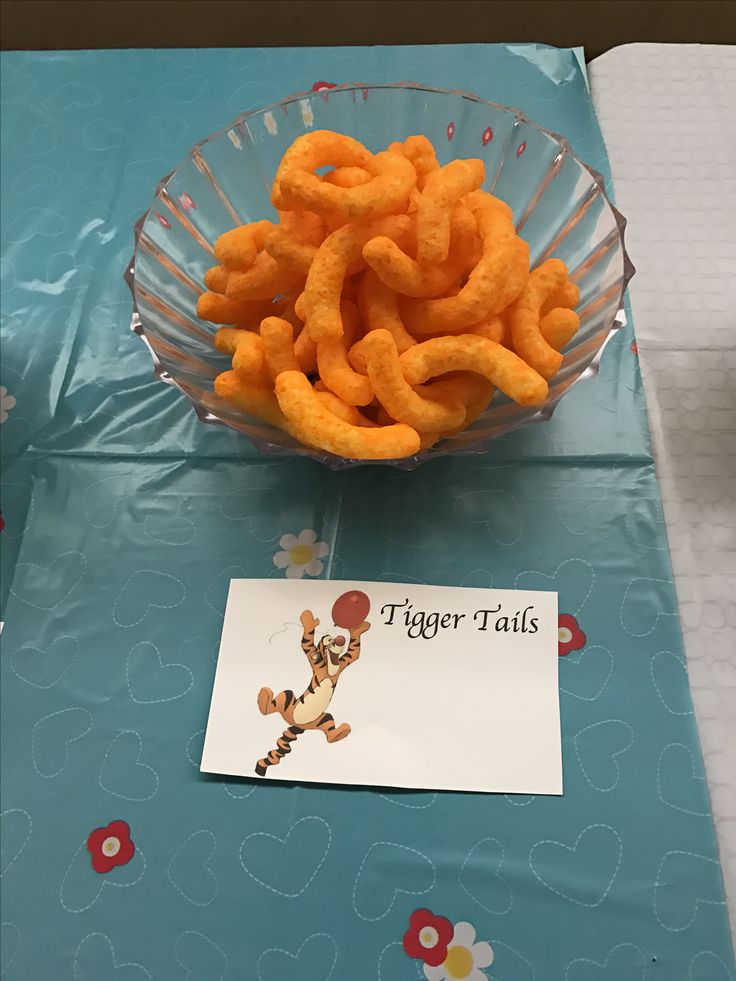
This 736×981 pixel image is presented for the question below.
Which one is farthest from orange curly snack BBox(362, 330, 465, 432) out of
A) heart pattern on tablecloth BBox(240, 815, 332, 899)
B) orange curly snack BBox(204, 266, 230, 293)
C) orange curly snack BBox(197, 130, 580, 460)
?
heart pattern on tablecloth BBox(240, 815, 332, 899)

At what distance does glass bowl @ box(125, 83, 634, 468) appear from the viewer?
0.41 metres

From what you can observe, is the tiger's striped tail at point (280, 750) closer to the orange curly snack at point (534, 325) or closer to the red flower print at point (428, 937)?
the red flower print at point (428, 937)

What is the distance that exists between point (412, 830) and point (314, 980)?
0.08m

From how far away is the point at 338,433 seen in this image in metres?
0.35

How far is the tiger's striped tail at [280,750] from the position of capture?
1.30 feet

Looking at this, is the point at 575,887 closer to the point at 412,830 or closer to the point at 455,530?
the point at 412,830

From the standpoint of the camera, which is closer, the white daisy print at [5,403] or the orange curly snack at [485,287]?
the orange curly snack at [485,287]

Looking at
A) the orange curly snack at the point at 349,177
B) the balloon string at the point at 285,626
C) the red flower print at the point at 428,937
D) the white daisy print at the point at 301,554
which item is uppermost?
the orange curly snack at the point at 349,177

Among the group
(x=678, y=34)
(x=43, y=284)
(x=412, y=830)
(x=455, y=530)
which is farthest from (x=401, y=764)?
(x=678, y=34)

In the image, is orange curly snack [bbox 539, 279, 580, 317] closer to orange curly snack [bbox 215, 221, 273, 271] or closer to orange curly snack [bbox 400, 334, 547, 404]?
orange curly snack [bbox 400, 334, 547, 404]

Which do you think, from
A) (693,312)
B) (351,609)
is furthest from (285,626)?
(693,312)

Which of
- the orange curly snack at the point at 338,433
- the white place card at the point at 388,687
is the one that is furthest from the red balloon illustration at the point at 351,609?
the orange curly snack at the point at 338,433

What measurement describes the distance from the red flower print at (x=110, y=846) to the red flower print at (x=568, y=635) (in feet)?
0.82

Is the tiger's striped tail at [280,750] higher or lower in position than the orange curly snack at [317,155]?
lower
